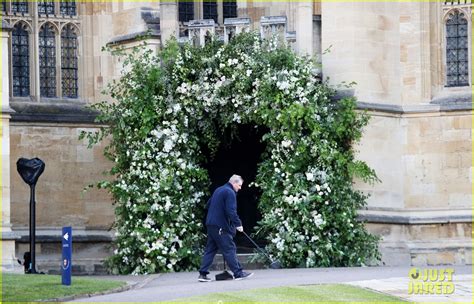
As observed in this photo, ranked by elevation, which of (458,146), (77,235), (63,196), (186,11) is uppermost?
(186,11)

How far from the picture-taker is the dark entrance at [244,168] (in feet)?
97.8

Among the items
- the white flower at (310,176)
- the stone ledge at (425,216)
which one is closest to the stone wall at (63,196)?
the white flower at (310,176)

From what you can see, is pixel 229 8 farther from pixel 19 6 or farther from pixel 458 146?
pixel 458 146

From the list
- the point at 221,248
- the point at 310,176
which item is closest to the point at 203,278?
the point at 221,248

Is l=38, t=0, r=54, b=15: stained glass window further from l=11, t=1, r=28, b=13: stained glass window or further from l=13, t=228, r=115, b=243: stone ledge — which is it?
l=13, t=228, r=115, b=243: stone ledge

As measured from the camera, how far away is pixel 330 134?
27922 millimetres

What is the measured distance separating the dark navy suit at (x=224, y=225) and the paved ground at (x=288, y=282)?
1.34 feet

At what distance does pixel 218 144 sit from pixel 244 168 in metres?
1.59

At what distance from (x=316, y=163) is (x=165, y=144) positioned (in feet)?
8.38

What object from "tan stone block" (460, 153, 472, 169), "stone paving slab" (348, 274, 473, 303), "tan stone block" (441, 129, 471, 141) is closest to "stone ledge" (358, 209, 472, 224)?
"tan stone block" (460, 153, 472, 169)

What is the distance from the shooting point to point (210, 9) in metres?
31.2

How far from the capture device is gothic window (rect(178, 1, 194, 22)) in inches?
1219

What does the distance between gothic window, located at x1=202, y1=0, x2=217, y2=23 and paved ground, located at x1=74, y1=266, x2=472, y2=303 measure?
21.4 feet

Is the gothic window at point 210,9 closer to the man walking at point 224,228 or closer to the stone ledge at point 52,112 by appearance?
the stone ledge at point 52,112
